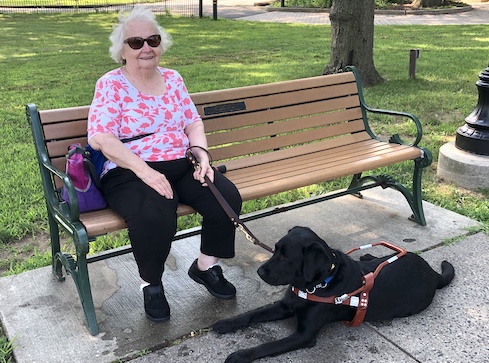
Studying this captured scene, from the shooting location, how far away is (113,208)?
2.86m

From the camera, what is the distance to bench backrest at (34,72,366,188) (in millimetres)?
3742

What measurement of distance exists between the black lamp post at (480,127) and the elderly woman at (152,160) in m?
2.54

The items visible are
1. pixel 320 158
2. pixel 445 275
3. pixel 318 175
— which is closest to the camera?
pixel 445 275

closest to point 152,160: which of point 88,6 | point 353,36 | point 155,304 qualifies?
point 155,304

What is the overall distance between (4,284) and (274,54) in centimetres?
883

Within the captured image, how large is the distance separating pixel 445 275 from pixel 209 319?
56.9 inches

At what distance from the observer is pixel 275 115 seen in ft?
13.1

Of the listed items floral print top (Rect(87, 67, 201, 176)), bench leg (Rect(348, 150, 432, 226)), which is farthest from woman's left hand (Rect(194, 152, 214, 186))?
bench leg (Rect(348, 150, 432, 226))

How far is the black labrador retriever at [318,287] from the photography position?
2.56 meters

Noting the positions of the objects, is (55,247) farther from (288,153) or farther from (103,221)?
(288,153)

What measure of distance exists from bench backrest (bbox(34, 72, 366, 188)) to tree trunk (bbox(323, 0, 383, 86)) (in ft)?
11.8

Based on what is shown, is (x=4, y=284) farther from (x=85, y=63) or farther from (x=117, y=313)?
(x=85, y=63)

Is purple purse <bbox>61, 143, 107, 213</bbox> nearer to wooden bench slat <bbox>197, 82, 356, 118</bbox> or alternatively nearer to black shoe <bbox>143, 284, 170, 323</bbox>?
black shoe <bbox>143, 284, 170, 323</bbox>

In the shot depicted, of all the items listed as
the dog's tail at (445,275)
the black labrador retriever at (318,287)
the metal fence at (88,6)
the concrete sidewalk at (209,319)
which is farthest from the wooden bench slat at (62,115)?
the metal fence at (88,6)
